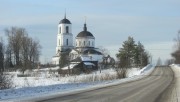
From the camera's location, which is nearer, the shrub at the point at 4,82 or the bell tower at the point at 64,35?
the shrub at the point at 4,82

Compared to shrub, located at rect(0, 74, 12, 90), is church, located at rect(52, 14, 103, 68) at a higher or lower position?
higher

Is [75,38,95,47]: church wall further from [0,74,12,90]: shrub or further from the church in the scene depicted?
[0,74,12,90]: shrub

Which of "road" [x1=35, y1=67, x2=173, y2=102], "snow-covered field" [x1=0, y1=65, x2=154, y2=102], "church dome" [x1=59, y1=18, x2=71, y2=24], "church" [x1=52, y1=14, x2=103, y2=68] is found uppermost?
"church dome" [x1=59, y1=18, x2=71, y2=24]

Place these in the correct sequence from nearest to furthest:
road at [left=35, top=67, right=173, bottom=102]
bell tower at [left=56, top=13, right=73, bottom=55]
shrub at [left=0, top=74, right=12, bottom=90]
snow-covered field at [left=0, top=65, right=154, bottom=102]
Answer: road at [left=35, top=67, right=173, bottom=102]
snow-covered field at [left=0, top=65, right=154, bottom=102]
shrub at [left=0, top=74, right=12, bottom=90]
bell tower at [left=56, top=13, right=73, bottom=55]

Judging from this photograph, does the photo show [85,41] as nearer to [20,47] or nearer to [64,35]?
[64,35]

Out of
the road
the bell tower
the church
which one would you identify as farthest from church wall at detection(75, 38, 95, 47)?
the road

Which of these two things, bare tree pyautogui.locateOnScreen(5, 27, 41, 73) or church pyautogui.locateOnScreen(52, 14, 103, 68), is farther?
church pyautogui.locateOnScreen(52, 14, 103, 68)

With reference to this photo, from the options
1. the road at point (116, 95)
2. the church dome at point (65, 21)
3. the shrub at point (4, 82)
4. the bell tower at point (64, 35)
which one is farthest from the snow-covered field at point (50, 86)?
the church dome at point (65, 21)

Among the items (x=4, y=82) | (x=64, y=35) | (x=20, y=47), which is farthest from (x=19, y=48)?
(x=4, y=82)

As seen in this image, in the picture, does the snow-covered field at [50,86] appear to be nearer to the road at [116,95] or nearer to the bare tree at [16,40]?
the road at [116,95]

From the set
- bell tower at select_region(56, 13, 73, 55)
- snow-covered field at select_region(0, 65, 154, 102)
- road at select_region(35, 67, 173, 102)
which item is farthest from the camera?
bell tower at select_region(56, 13, 73, 55)

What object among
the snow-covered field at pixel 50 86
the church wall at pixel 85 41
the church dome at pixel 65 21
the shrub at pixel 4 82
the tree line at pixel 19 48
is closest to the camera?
the snow-covered field at pixel 50 86

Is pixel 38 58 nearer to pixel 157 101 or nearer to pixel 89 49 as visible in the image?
pixel 89 49

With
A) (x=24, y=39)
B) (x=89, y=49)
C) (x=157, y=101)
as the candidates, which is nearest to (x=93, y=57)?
(x=89, y=49)
